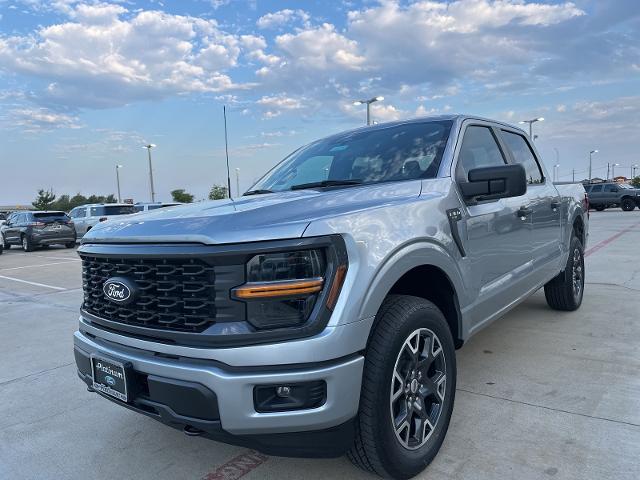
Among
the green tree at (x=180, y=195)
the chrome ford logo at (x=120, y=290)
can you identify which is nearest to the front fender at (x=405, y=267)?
the chrome ford logo at (x=120, y=290)

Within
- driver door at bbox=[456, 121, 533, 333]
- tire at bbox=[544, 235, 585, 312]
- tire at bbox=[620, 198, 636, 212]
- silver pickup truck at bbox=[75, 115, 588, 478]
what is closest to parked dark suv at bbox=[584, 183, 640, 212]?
tire at bbox=[620, 198, 636, 212]

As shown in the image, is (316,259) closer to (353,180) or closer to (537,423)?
(353,180)

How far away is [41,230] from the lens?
18922mm

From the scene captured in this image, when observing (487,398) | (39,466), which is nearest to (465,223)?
(487,398)

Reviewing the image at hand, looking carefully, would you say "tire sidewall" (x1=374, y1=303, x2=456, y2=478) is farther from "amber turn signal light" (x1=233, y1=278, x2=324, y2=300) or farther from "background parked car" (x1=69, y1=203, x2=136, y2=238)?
"background parked car" (x1=69, y1=203, x2=136, y2=238)

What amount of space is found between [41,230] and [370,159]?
18.8 m

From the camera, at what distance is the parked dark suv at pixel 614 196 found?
30.8m

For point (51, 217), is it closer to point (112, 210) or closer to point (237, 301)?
point (112, 210)

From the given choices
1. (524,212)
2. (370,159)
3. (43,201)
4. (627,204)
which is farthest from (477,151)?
(43,201)

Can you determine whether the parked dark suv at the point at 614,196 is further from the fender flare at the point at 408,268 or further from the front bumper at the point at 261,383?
the front bumper at the point at 261,383

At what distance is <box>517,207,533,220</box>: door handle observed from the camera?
12.4 ft

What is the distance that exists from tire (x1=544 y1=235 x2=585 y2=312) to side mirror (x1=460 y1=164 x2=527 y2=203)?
265 centimetres

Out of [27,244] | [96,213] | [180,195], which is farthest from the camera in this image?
[180,195]

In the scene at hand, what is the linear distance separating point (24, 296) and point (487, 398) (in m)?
7.91
